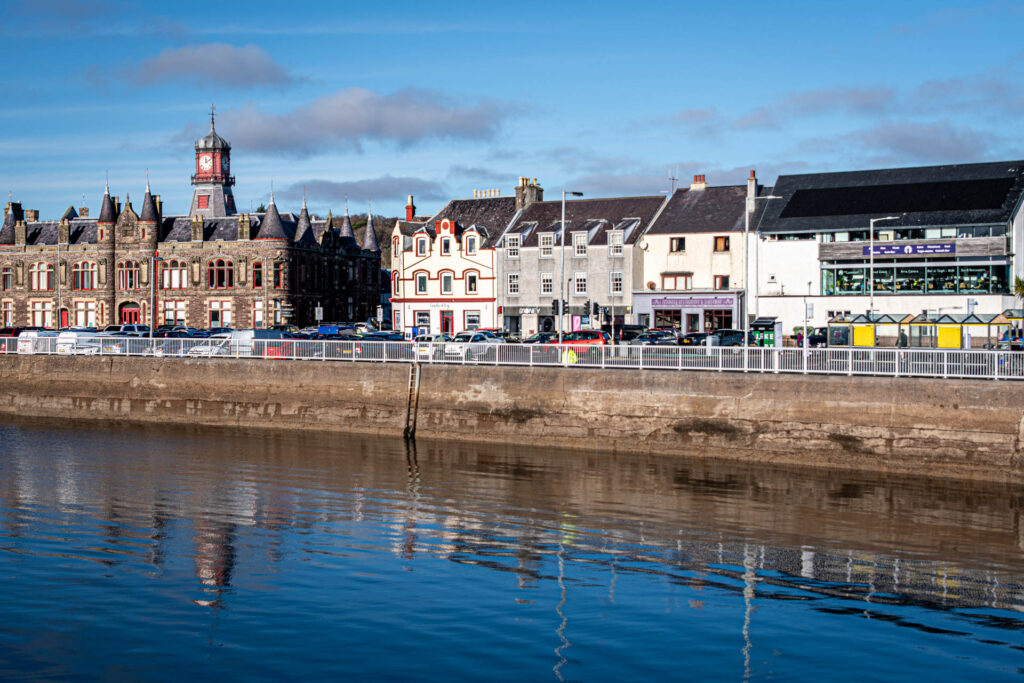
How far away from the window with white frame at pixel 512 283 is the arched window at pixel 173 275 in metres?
28.1

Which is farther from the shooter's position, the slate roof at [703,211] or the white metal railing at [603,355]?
the slate roof at [703,211]

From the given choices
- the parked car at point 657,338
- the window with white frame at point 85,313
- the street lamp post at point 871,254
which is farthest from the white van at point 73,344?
the street lamp post at point 871,254

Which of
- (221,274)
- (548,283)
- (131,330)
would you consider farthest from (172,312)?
(548,283)

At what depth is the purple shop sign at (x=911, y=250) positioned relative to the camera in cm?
6278

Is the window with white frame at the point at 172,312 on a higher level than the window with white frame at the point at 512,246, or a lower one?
lower

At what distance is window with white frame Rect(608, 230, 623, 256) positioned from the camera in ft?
236

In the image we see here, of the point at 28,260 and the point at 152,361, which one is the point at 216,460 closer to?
the point at 152,361

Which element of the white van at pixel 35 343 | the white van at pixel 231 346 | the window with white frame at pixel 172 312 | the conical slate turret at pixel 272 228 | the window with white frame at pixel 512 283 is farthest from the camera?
the window with white frame at pixel 172 312

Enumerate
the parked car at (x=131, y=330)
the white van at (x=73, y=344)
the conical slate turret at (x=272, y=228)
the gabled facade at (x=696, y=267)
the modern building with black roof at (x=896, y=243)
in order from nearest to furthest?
the white van at (x=73, y=344), the parked car at (x=131, y=330), the modern building with black roof at (x=896, y=243), the gabled facade at (x=696, y=267), the conical slate turret at (x=272, y=228)

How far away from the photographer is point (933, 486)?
2992 centimetres

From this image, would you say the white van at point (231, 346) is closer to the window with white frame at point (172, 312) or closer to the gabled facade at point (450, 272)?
the gabled facade at point (450, 272)

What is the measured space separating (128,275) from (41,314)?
9.46 metres

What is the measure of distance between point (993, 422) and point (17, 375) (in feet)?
145

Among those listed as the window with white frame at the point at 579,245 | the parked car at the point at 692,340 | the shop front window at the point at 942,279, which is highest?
the window with white frame at the point at 579,245
